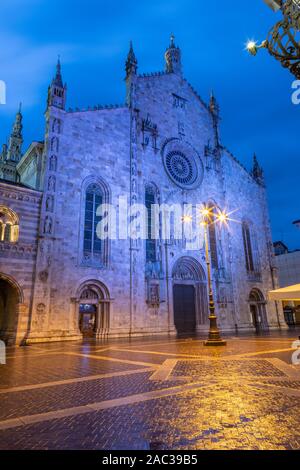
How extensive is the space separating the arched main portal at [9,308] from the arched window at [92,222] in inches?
214

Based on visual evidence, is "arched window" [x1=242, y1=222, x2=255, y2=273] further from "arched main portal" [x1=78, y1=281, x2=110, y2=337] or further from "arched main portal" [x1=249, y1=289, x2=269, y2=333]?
"arched main portal" [x1=78, y1=281, x2=110, y2=337]

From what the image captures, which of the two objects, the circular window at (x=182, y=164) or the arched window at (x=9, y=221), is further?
the circular window at (x=182, y=164)

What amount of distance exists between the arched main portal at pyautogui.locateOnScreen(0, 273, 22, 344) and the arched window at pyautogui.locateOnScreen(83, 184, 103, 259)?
5429mm

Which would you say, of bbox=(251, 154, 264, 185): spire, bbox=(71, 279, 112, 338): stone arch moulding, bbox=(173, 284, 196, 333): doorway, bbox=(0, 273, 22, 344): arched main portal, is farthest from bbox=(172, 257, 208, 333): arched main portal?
bbox=(251, 154, 264, 185): spire

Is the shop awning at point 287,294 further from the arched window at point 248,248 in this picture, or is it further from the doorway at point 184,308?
the arched window at point 248,248

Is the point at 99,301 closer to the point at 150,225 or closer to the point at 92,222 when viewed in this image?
the point at 92,222

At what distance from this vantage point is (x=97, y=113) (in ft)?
82.1

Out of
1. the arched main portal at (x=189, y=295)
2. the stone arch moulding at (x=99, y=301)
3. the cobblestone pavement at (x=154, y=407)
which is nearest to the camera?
the cobblestone pavement at (x=154, y=407)

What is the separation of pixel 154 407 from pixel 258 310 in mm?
32232

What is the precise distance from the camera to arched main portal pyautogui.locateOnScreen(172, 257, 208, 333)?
87.6ft

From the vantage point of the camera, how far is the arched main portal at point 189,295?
26688 mm

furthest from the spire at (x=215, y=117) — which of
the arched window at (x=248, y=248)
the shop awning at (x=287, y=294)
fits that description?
the shop awning at (x=287, y=294)
